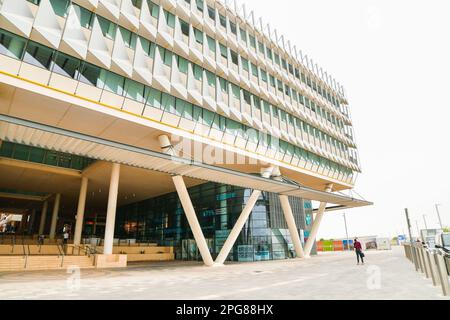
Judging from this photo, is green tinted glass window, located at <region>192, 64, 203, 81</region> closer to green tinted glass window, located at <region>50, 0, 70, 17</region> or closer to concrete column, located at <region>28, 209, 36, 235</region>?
green tinted glass window, located at <region>50, 0, 70, 17</region>

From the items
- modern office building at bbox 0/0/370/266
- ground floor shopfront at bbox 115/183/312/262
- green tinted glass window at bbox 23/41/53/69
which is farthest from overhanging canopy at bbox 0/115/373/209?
ground floor shopfront at bbox 115/183/312/262

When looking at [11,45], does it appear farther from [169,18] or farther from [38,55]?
[169,18]

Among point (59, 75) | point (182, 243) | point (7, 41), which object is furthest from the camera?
point (182, 243)

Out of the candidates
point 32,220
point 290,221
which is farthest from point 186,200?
point 32,220

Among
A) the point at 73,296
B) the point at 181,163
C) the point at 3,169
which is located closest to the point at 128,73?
the point at 181,163

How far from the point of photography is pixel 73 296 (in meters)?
7.31

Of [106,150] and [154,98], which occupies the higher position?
[154,98]

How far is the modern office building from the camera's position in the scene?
14031 millimetres

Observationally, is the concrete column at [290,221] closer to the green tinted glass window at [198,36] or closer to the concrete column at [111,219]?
the concrete column at [111,219]

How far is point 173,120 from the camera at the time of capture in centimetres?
1886

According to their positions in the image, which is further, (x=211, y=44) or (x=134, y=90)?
(x=211, y=44)

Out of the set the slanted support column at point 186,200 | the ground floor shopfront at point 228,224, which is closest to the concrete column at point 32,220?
the ground floor shopfront at point 228,224

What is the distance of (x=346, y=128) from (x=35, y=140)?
3759 cm

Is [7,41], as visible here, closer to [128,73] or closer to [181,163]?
[128,73]
